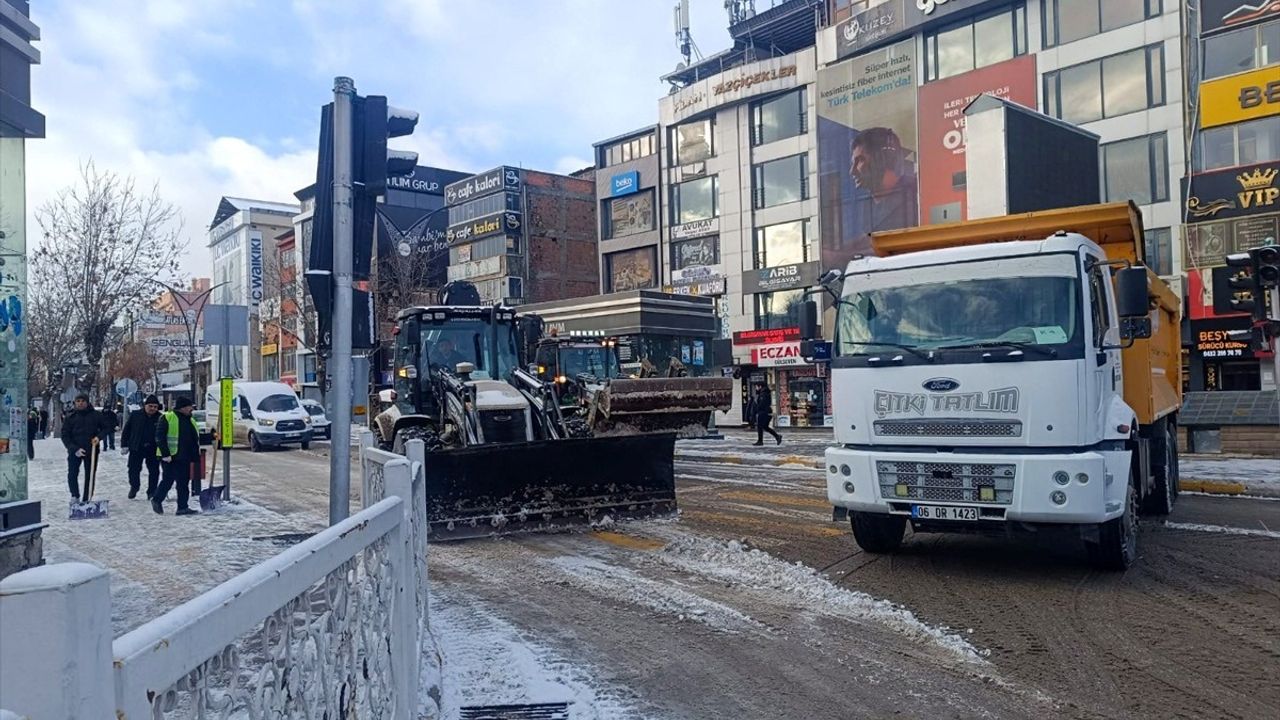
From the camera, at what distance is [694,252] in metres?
45.9

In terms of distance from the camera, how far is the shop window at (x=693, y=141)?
4491 cm

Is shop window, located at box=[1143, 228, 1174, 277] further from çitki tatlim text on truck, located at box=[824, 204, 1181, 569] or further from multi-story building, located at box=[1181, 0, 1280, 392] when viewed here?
çitki tatlim text on truck, located at box=[824, 204, 1181, 569]

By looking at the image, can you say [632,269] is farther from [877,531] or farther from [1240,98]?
[877,531]

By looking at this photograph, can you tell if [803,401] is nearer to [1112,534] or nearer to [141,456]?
[141,456]

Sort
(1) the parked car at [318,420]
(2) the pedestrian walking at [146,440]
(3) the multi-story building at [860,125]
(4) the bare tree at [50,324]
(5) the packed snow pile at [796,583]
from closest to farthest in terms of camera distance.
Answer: (5) the packed snow pile at [796,583]
(2) the pedestrian walking at [146,440]
(4) the bare tree at [50,324]
(3) the multi-story building at [860,125]
(1) the parked car at [318,420]

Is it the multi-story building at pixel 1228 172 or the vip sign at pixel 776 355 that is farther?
the vip sign at pixel 776 355

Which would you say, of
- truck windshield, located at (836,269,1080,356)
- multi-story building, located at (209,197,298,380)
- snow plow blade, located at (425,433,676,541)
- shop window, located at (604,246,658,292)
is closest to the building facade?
snow plow blade, located at (425,433,676,541)

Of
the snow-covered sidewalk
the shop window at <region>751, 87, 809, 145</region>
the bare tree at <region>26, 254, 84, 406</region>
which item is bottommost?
the snow-covered sidewalk

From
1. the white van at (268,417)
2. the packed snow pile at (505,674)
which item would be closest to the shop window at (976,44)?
the white van at (268,417)

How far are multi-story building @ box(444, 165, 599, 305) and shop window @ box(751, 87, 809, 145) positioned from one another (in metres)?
16.9

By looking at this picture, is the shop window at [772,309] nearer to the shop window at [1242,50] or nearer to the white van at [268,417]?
the shop window at [1242,50]

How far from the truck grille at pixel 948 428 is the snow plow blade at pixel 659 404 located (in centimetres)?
737

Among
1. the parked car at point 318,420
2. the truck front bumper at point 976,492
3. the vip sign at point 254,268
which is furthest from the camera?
the vip sign at point 254,268

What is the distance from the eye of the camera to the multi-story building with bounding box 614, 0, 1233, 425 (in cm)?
3011
